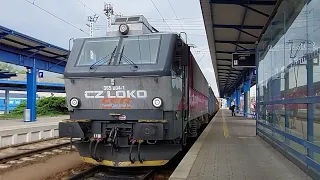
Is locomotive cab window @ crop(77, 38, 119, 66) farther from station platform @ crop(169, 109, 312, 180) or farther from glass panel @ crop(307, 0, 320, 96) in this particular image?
glass panel @ crop(307, 0, 320, 96)

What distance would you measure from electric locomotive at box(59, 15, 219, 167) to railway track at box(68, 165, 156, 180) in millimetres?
302

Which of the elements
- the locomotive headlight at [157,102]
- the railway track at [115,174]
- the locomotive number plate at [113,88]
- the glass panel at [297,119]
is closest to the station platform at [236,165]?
the glass panel at [297,119]

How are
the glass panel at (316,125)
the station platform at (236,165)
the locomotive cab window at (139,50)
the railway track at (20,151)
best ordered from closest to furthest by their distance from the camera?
the glass panel at (316,125)
the station platform at (236,165)
the locomotive cab window at (139,50)
the railway track at (20,151)

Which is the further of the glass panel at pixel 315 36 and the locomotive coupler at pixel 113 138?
the locomotive coupler at pixel 113 138

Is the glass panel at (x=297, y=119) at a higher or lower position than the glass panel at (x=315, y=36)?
lower

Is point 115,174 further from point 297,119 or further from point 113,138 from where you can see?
point 297,119

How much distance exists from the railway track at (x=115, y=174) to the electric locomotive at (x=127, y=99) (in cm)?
30

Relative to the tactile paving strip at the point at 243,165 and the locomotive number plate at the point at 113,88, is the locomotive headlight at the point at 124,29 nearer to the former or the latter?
the locomotive number plate at the point at 113,88

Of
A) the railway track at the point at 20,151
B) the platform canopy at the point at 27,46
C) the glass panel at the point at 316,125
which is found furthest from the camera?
the platform canopy at the point at 27,46

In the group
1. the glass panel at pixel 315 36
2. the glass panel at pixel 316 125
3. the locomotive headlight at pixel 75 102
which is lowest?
the glass panel at pixel 316 125

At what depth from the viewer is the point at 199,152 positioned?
8.77 metres

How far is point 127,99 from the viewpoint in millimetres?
7184

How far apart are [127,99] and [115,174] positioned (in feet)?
5.35

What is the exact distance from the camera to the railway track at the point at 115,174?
22.9 ft
